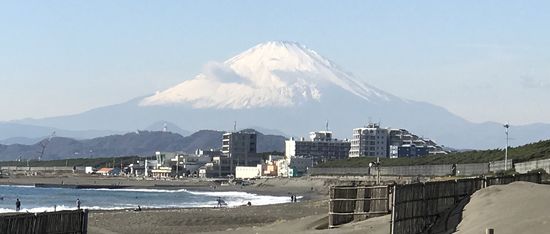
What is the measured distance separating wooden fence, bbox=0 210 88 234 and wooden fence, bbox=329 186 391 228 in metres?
10.7

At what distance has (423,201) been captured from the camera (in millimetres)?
24203

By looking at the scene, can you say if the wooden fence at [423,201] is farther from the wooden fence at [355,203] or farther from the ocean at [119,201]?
the ocean at [119,201]

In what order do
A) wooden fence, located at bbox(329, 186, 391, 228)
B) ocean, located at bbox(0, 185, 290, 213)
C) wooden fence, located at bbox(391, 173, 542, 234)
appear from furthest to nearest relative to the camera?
ocean, located at bbox(0, 185, 290, 213) → wooden fence, located at bbox(329, 186, 391, 228) → wooden fence, located at bbox(391, 173, 542, 234)

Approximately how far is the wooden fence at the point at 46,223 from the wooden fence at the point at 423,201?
7.61 m

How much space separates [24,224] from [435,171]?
91355mm

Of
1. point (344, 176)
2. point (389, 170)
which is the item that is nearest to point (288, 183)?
point (344, 176)

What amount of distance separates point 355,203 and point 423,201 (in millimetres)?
4588

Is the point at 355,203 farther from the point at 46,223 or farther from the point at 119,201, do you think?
the point at 119,201

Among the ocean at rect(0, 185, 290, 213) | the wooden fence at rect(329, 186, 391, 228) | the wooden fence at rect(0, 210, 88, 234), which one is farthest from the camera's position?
the ocean at rect(0, 185, 290, 213)

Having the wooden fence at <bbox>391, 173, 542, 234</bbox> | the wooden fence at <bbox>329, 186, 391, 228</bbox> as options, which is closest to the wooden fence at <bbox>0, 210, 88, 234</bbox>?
the wooden fence at <bbox>391, 173, 542, 234</bbox>

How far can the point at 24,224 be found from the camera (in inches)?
699

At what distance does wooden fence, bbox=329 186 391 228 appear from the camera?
27.6 m

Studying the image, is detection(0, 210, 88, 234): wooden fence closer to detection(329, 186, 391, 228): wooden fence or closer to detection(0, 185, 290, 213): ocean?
detection(329, 186, 391, 228): wooden fence

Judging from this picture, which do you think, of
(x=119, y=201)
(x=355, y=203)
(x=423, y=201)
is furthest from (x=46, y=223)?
(x=119, y=201)
